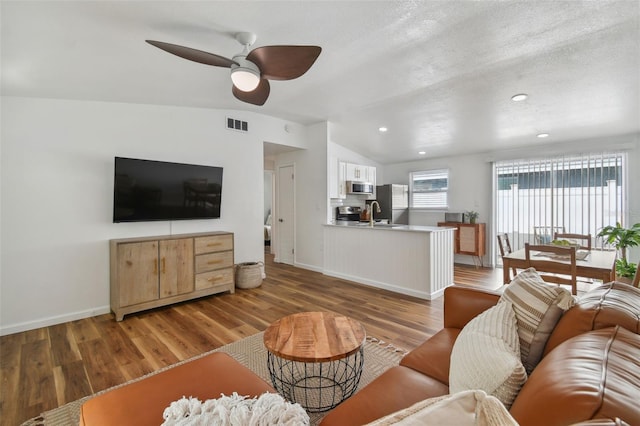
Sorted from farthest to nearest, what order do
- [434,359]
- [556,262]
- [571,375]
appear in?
[556,262] → [434,359] → [571,375]

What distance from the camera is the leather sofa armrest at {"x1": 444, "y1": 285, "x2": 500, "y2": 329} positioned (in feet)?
5.66

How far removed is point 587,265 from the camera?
108 inches

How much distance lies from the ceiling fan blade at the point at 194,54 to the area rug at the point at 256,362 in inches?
91.5

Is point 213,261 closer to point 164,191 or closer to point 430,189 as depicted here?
point 164,191

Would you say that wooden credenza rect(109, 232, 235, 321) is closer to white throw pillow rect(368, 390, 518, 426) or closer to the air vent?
the air vent

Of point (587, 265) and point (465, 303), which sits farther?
point (587, 265)

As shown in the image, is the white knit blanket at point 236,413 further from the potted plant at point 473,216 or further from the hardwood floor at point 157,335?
the potted plant at point 473,216

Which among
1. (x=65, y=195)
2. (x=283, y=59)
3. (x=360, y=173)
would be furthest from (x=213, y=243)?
(x=360, y=173)

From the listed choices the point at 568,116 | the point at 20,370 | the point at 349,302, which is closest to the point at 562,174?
the point at 568,116

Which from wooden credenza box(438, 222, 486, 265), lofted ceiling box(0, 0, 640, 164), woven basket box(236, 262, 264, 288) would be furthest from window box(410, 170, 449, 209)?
woven basket box(236, 262, 264, 288)

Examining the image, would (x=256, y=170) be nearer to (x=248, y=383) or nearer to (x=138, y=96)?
(x=138, y=96)

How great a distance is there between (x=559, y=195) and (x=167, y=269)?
6495mm

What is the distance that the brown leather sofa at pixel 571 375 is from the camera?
1.80 ft

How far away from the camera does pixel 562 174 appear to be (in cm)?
504
